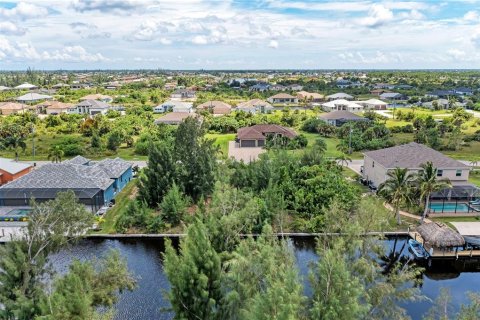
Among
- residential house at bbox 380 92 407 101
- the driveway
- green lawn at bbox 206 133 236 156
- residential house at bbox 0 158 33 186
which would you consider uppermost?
residential house at bbox 380 92 407 101

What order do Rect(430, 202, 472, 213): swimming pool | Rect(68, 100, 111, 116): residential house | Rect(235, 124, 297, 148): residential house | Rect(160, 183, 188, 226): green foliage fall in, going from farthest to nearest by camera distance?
Rect(68, 100, 111, 116): residential house < Rect(235, 124, 297, 148): residential house < Rect(430, 202, 472, 213): swimming pool < Rect(160, 183, 188, 226): green foliage

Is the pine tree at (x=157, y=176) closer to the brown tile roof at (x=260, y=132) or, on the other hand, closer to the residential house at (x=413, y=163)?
the residential house at (x=413, y=163)

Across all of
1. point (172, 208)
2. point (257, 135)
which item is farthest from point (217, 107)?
point (172, 208)

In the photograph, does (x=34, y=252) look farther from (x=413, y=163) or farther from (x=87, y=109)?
(x=87, y=109)

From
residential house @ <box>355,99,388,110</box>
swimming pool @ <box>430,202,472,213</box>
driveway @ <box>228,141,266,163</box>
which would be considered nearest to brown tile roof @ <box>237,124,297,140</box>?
driveway @ <box>228,141,266,163</box>

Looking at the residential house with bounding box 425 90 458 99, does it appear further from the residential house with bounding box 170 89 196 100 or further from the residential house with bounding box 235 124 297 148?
the residential house with bounding box 235 124 297 148

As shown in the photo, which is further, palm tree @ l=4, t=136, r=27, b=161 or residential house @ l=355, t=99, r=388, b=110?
residential house @ l=355, t=99, r=388, b=110
